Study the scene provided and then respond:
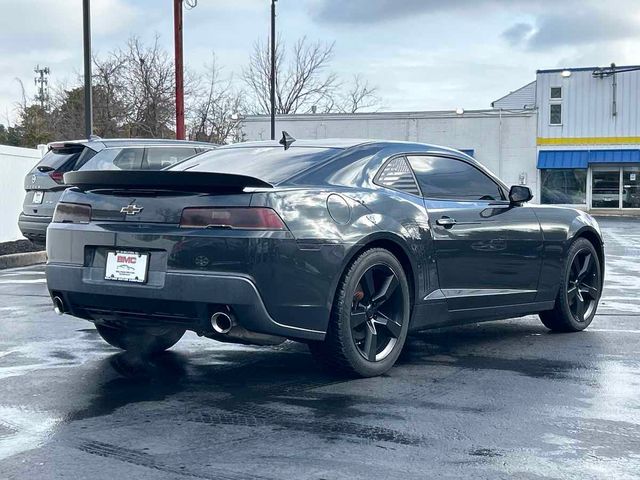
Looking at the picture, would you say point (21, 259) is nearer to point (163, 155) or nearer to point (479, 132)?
point (163, 155)

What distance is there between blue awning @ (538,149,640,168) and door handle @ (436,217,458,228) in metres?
36.1

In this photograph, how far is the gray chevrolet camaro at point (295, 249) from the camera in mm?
4926

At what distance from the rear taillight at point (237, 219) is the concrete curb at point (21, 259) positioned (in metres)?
9.18

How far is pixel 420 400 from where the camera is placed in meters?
5.04

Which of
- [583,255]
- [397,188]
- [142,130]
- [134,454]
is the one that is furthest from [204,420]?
[142,130]

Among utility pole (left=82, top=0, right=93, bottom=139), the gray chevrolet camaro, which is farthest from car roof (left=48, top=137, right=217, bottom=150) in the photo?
the gray chevrolet camaro

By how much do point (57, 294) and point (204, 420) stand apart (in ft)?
4.81

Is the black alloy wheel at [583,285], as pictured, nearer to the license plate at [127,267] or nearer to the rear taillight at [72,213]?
the license plate at [127,267]

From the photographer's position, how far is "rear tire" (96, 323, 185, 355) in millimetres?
6152

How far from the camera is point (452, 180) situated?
652cm

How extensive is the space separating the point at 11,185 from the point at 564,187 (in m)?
30.7

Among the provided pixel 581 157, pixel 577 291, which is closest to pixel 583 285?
pixel 577 291

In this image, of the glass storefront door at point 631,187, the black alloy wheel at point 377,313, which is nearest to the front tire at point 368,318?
the black alloy wheel at point 377,313

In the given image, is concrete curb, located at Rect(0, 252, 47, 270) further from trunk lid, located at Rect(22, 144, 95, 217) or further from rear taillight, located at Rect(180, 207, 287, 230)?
rear taillight, located at Rect(180, 207, 287, 230)
